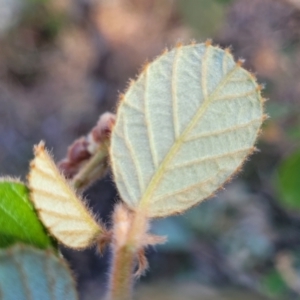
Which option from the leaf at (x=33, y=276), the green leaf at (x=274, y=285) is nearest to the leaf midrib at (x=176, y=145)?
the leaf at (x=33, y=276)

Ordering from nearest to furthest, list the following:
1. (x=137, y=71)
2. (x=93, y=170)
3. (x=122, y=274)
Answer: (x=122, y=274) → (x=93, y=170) → (x=137, y=71)

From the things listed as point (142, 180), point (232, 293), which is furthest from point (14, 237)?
point (232, 293)

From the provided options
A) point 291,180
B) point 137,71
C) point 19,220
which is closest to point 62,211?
point 19,220

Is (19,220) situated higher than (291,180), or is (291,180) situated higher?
(291,180)

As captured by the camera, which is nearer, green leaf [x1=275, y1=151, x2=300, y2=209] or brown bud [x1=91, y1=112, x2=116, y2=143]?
brown bud [x1=91, y1=112, x2=116, y2=143]

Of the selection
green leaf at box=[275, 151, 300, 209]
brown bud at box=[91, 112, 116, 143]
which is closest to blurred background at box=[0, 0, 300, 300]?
green leaf at box=[275, 151, 300, 209]

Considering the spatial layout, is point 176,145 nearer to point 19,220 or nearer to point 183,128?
point 183,128

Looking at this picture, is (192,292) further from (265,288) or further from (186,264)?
(265,288)

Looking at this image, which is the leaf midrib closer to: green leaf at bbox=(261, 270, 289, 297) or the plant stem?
the plant stem
